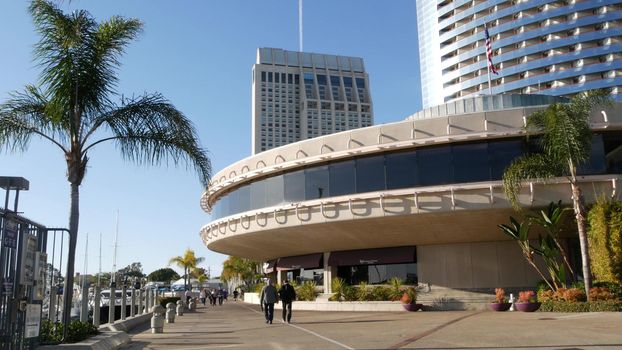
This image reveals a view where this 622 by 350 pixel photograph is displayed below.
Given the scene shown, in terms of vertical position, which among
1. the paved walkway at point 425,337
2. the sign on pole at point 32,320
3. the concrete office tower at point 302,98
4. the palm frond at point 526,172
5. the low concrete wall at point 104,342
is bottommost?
the paved walkway at point 425,337

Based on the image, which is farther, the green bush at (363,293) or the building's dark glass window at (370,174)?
the green bush at (363,293)

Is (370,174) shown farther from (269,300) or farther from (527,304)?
(269,300)

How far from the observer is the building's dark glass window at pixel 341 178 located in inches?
1040

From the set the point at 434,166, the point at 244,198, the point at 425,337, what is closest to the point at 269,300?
the point at 425,337

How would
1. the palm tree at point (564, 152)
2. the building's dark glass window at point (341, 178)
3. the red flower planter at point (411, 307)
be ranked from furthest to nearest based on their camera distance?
the building's dark glass window at point (341, 178), the red flower planter at point (411, 307), the palm tree at point (564, 152)

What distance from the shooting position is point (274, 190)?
2934 cm

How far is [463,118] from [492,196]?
3572 millimetres

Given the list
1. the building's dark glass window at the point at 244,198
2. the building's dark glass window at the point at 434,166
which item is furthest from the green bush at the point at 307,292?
the building's dark glass window at the point at 434,166

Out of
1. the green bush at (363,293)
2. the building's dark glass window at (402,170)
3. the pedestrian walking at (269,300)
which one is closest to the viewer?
the pedestrian walking at (269,300)

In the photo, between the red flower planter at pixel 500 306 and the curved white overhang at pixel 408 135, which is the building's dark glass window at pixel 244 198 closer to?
the curved white overhang at pixel 408 135

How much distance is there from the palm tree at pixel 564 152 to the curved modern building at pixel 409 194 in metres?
1.61

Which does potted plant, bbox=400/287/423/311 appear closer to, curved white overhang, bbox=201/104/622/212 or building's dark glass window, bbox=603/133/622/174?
curved white overhang, bbox=201/104/622/212

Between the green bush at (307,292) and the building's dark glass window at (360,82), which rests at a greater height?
the building's dark glass window at (360,82)

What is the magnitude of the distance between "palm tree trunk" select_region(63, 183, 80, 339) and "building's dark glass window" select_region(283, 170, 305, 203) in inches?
635
